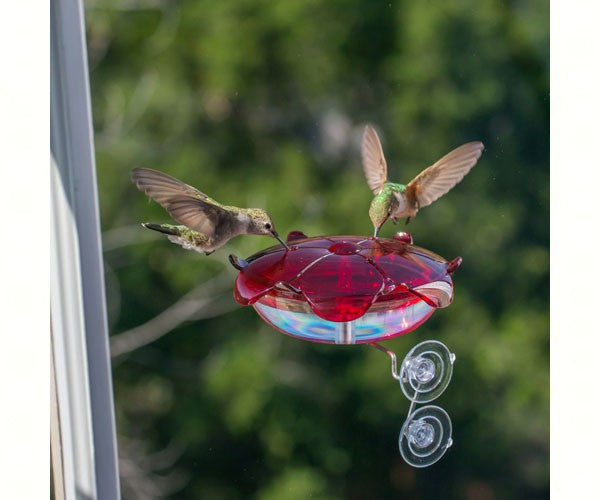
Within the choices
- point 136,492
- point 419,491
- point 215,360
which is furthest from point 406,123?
point 136,492

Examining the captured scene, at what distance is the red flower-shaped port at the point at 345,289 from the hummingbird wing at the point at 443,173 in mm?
220

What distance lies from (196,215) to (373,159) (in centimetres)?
46

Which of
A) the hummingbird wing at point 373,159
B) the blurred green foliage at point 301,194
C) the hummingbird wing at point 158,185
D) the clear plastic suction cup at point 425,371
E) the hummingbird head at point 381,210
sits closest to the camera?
the hummingbird wing at point 158,185

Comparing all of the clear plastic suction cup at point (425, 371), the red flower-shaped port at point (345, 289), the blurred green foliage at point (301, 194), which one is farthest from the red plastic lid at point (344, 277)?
the blurred green foliage at point (301, 194)

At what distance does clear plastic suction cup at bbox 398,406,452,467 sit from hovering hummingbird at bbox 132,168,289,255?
0.34 meters

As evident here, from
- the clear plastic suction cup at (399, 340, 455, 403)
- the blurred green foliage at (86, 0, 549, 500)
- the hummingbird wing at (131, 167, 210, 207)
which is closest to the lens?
the hummingbird wing at (131, 167, 210, 207)

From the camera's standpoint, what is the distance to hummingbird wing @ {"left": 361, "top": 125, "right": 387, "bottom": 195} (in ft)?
4.94

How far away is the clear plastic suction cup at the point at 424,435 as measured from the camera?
4.20ft

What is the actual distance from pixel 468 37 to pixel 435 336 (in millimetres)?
1308

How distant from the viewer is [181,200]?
117 cm

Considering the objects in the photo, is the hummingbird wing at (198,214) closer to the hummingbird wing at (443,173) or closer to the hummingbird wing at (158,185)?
the hummingbird wing at (158,185)

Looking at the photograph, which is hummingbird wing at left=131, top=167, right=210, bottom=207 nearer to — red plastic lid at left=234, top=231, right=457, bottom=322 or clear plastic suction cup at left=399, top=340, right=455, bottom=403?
red plastic lid at left=234, top=231, right=457, bottom=322

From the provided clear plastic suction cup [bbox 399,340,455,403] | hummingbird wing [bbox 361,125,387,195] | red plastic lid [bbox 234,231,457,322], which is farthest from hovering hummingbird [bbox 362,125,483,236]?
clear plastic suction cup [bbox 399,340,455,403]

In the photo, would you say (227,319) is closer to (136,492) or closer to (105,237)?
Result: (105,237)
